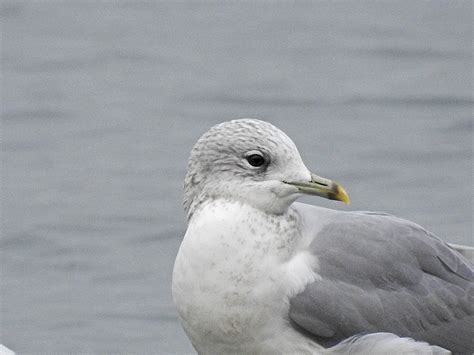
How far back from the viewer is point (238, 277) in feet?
21.3

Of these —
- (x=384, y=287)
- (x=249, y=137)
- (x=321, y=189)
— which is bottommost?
(x=384, y=287)

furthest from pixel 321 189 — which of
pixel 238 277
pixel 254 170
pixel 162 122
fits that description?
pixel 162 122

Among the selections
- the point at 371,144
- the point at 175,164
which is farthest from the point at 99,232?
the point at 371,144

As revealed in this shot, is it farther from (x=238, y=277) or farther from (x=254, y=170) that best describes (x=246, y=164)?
(x=238, y=277)

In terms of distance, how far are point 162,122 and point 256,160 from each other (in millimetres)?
6124

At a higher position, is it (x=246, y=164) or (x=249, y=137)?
(x=249, y=137)

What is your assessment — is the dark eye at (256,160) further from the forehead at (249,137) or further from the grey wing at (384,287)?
the grey wing at (384,287)

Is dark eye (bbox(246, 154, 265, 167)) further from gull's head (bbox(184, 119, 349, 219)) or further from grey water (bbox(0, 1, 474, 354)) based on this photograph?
grey water (bbox(0, 1, 474, 354))

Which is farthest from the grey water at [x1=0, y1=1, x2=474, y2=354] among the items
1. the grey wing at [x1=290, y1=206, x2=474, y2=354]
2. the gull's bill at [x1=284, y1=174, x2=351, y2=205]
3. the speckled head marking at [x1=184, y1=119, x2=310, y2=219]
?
the gull's bill at [x1=284, y1=174, x2=351, y2=205]

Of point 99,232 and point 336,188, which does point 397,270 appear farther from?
point 99,232

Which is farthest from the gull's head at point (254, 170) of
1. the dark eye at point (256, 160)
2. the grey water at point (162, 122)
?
the grey water at point (162, 122)

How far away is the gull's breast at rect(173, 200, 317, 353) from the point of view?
6492 mm

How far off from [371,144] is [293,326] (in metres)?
5.66

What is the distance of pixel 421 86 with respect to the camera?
1334 centimetres
